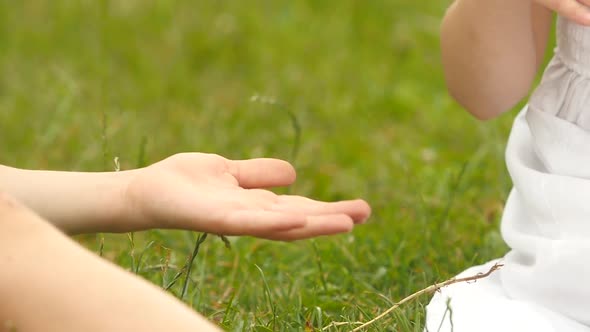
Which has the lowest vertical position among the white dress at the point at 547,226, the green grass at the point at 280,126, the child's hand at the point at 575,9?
the green grass at the point at 280,126

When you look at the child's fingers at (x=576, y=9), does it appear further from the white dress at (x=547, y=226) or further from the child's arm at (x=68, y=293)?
the child's arm at (x=68, y=293)

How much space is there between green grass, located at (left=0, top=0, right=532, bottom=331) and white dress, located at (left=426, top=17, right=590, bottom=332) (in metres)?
0.11

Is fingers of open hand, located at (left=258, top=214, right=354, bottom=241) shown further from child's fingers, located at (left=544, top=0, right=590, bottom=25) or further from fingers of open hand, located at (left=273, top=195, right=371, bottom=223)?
child's fingers, located at (left=544, top=0, right=590, bottom=25)

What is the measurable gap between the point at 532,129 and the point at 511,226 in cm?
15

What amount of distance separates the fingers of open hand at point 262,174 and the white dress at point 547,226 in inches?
11.3

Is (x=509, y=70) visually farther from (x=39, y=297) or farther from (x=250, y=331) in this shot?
(x=39, y=297)

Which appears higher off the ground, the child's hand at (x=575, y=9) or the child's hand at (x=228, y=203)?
the child's hand at (x=575, y=9)

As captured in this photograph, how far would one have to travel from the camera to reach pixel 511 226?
141cm

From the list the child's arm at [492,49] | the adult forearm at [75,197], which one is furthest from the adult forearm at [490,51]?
the adult forearm at [75,197]

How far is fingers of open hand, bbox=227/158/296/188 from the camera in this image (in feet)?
3.81

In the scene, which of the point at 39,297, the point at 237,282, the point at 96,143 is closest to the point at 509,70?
the point at 237,282

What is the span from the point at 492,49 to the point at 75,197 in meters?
0.68

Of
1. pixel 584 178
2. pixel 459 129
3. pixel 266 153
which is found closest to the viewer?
pixel 584 178

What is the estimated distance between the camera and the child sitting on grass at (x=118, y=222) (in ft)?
3.20
